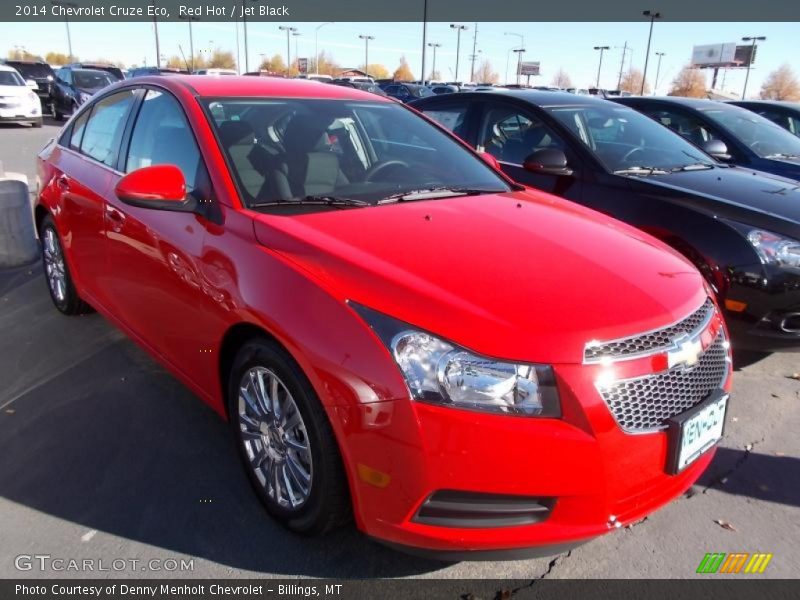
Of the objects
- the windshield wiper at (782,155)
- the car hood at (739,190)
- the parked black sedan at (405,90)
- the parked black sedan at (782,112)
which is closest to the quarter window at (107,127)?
the car hood at (739,190)

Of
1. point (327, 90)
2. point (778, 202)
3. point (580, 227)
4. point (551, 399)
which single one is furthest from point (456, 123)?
point (551, 399)

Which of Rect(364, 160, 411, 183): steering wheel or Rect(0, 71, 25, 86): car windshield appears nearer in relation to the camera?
Rect(364, 160, 411, 183): steering wheel

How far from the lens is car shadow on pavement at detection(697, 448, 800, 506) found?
281 cm

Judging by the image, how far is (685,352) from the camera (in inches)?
84.0

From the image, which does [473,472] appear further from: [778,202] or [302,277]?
[778,202]

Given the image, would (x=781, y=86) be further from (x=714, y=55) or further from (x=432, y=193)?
(x=432, y=193)

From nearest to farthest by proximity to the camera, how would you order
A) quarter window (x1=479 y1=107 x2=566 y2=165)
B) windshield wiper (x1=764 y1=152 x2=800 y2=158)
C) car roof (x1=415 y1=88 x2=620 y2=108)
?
quarter window (x1=479 y1=107 x2=566 y2=165) → car roof (x1=415 y1=88 x2=620 y2=108) → windshield wiper (x1=764 y1=152 x2=800 y2=158)

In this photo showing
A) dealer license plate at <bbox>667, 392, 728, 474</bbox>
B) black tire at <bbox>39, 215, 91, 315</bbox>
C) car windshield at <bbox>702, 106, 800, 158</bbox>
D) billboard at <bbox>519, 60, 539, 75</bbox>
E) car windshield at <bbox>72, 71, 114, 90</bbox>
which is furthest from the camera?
billboard at <bbox>519, 60, 539, 75</bbox>

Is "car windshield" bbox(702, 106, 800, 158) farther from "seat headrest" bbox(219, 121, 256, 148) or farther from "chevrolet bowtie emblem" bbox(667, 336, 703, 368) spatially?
"seat headrest" bbox(219, 121, 256, 148)

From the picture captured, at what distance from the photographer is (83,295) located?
4078 mm

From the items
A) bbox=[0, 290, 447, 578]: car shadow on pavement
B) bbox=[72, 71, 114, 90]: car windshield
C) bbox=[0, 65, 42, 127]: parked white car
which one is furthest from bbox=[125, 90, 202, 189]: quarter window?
bbox=[72, 71, 114, 90]: car windshield

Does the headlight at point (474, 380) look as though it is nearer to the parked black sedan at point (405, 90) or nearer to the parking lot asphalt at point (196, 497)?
the parking lot asphalt at point (196, 497)

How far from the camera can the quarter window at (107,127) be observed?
12.0 feet
